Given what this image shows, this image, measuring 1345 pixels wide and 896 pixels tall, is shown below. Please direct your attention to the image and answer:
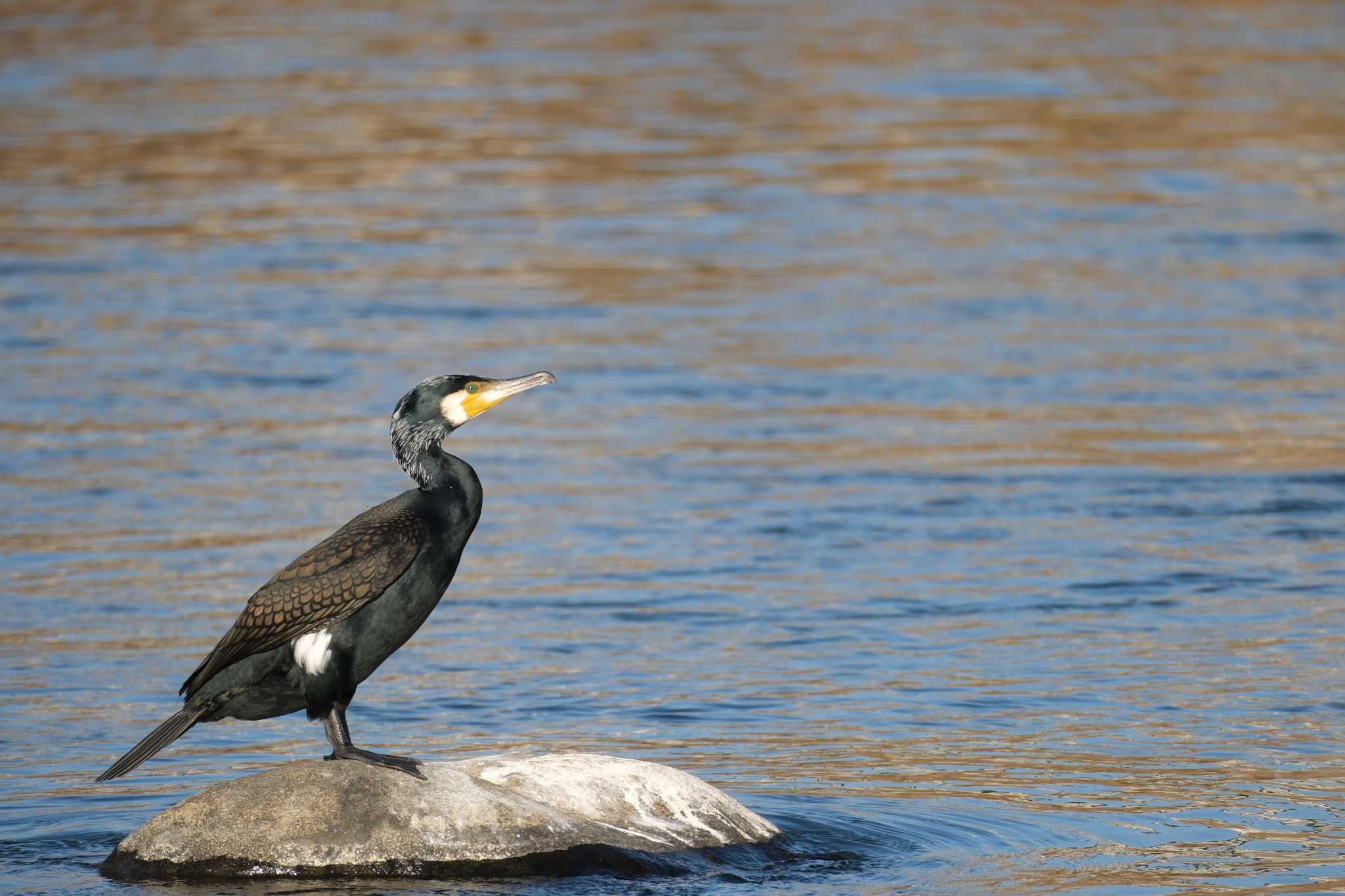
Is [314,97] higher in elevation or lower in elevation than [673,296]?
higher

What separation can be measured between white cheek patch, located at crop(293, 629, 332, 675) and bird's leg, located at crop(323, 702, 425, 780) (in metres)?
0.15

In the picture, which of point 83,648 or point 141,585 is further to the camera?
point 141,585

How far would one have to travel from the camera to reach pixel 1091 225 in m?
18.8

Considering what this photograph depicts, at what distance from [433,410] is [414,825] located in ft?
4.25

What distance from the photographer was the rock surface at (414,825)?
267 inches

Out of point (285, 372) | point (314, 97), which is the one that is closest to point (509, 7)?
point (314, 97)

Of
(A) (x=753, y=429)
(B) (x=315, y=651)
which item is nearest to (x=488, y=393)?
(B) (x=315, y=651)

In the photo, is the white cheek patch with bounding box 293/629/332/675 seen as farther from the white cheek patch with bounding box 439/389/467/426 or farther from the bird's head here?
the white cheek patch with bounding box 439/389/467/426

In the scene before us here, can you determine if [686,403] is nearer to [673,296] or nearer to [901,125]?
[673,296]

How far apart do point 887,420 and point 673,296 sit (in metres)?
3.69

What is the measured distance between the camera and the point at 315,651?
6.89 meters

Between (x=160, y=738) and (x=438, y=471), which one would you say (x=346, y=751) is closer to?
(x=160, y=738)

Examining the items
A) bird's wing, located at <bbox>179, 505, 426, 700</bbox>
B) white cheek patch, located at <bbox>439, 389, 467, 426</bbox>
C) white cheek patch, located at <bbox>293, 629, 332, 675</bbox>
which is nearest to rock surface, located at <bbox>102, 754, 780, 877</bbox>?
white cheek patch, located at <bbox>293, 629, 332, 675</bbox>

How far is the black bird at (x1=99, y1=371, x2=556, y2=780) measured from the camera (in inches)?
269
